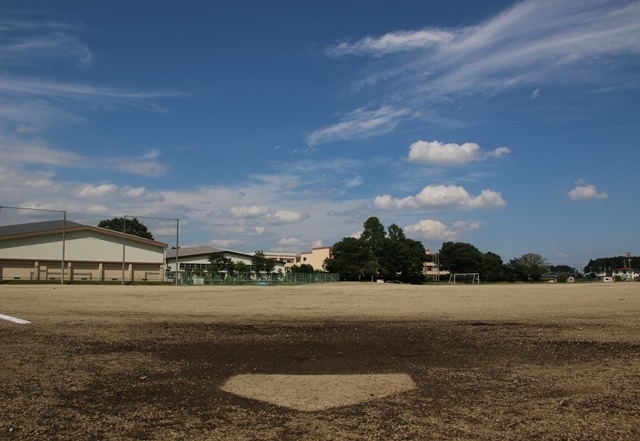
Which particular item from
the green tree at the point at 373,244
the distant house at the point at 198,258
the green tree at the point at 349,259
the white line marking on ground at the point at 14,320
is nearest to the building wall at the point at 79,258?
the distant house at the point at 198,258

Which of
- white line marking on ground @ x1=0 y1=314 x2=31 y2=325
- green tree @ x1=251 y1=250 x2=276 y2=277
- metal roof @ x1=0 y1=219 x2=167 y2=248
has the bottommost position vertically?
white line marking on ground @ x1=0 y1=314 x2=31 y2=325

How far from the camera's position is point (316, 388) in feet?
22.4

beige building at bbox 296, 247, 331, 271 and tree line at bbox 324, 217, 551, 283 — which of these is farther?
beige building at bbox 296, 247, 331, 271

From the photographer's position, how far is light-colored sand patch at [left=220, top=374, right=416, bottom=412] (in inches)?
242

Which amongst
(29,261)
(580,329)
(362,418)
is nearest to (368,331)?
(580,329)

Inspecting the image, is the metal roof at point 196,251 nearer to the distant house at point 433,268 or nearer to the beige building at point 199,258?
the beige building at point 199,258

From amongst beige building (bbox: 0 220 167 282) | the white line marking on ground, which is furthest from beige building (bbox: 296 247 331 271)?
the white line marking on ground

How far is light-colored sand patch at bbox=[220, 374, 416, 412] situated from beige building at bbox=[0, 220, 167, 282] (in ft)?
219

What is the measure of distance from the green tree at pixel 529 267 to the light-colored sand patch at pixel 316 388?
14262 cm

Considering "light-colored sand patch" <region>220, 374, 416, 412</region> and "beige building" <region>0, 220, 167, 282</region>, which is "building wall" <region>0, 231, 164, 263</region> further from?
"light-colored sand patch" <region>220, 374, 416, 412</region>

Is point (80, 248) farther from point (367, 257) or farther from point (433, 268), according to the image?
point (433, 268)

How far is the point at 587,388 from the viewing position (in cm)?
664

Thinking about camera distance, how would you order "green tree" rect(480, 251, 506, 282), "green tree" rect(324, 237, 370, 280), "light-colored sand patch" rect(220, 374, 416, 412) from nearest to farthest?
"light-colored sand patch" rect(220, 374, 416, 412) < "green tree" rect(324, 237, 370, 280) < "green tree" rect(480, 251, 506, 282)

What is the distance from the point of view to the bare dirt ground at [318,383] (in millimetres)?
5148
